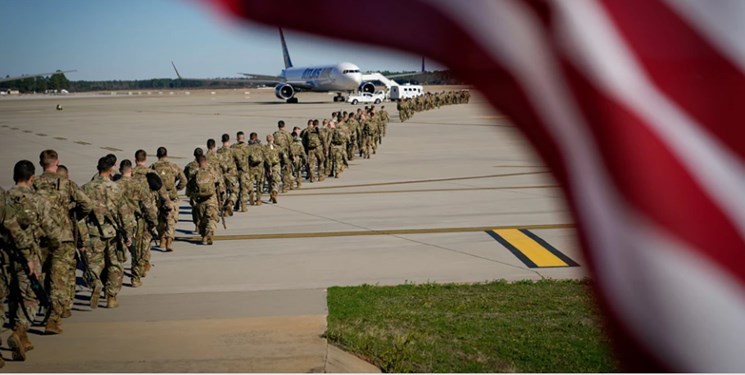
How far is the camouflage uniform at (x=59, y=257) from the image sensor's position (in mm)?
9177

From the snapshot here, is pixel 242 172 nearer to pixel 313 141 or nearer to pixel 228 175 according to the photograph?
pixel 228 175

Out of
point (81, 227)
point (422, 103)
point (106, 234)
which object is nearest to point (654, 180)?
point (106, 234)

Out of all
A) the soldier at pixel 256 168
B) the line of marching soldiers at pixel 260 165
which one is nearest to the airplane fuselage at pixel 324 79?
the line of marching soldiers at pixel 260 165

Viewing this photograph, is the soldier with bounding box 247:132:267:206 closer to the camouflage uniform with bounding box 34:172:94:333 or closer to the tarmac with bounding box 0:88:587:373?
the tarmac with bounding box 0:88:587:373

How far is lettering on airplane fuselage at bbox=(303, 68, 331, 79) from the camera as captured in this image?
62.2m

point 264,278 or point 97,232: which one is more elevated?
point 97,232

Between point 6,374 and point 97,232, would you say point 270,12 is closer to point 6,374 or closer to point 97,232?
point 6,374

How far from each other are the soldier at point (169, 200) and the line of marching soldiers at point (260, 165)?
0.21ft

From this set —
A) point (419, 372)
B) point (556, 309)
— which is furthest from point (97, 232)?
point (556, 309)

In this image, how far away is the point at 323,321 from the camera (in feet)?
30.5

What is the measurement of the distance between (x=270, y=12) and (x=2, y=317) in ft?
26.3

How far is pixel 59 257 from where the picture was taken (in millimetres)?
9328

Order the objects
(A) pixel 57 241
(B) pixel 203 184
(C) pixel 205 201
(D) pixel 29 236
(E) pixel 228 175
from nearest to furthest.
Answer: (D) pixel 29 236 < (A) pixel 57 241 < (C) pixel 205 201 < (B) pixel 203 184 < (E) pixel 228 175

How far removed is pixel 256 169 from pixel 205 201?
4.62 meters
